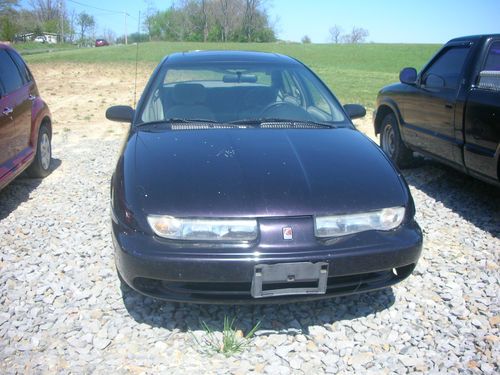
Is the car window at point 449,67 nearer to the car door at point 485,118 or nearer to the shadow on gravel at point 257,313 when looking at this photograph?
the car door at point 485,118

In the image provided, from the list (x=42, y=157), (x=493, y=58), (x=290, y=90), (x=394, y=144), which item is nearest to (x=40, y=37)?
(x=42, y=157)

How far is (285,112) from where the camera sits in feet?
12.2

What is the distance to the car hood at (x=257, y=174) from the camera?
251 cm

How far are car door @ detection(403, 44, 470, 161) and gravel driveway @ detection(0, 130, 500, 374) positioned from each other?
4.15 ft

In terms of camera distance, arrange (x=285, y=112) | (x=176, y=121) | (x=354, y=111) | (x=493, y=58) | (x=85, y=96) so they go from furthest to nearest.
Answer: (x=85, y=96) < (x=493, y=58) < (x=354, y=111) < (x=285, y=112) < (x=176, y=121)

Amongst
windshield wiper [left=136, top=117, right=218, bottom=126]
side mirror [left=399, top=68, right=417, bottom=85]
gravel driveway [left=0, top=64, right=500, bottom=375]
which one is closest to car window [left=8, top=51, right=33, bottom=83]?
gravel driveway [left=0, top=64, right=500, bottom=375]

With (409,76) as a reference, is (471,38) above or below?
above

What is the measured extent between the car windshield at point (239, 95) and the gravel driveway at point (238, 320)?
1.25 m

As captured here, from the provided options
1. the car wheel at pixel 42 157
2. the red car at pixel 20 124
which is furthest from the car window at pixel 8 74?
the car wheel at pixel 42 157

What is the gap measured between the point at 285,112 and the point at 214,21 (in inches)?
3419

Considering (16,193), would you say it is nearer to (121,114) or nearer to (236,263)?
(121,114)

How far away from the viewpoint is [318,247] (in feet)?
8.04

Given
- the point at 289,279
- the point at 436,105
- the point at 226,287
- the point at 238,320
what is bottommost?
the point at 238,320

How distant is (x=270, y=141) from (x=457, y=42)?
321cm
